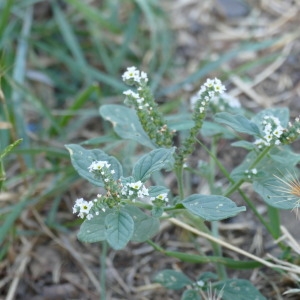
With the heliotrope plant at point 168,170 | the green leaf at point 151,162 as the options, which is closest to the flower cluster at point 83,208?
the heliotrope plant at point 168,170

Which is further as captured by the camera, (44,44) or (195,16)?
(195,16)

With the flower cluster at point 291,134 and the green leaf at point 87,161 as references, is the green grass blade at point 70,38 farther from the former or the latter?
the flower cluster at point 291,134

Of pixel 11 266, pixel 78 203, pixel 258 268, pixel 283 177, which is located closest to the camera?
pixel 78 203

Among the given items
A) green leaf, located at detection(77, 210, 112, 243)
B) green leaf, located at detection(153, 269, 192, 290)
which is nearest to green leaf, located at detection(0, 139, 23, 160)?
green leaf, located at detection(77, 210, 112, 243)

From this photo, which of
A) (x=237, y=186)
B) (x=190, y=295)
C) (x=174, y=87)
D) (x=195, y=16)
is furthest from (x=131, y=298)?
→ (x=195, y=16)

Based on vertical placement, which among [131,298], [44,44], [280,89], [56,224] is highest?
[44,44]

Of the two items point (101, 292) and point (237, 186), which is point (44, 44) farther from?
point (237, 186)
